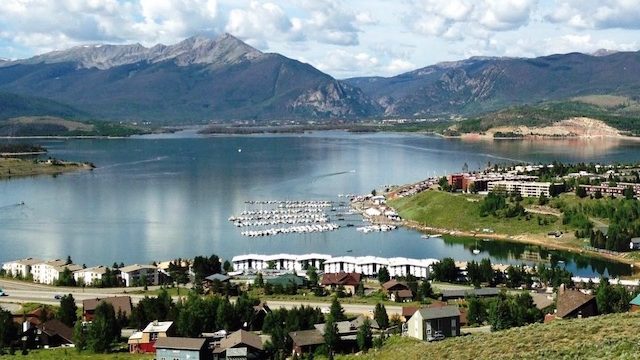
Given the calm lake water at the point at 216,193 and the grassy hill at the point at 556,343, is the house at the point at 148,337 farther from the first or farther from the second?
the calm lake water at the point at 216,193

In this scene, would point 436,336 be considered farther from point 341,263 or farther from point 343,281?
point 341,263

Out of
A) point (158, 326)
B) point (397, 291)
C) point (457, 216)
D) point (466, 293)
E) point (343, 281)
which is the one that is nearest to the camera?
point (158, 326)

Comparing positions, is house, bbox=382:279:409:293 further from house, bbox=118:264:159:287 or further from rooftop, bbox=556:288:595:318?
house, bbox=118:264:159:287

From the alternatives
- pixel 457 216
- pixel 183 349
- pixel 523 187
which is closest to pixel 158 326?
pixel 183 349

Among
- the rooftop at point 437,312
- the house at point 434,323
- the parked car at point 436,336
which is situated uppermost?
the rooftop at point 437,312

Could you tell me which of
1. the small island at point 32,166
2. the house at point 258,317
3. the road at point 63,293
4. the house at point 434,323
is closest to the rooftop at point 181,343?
the house at point 258,317

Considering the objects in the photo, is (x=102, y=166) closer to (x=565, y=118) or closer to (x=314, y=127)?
(x=565, y=118)
